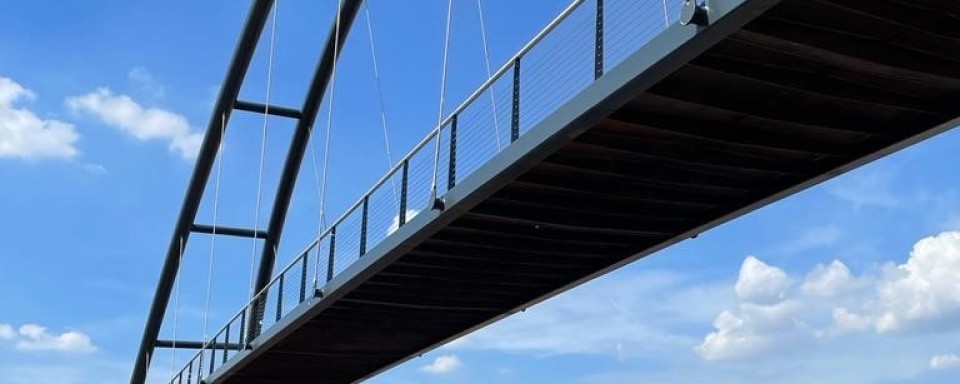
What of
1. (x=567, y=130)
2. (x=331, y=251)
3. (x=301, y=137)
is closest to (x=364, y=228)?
(x=331, y=251)

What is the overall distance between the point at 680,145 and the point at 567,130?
5.61ft

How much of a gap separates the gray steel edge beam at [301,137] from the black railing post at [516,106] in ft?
49.2

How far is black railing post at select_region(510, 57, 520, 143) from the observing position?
14.7 metres

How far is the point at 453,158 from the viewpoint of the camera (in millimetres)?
16703

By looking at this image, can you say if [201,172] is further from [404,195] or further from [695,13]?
[695,13]

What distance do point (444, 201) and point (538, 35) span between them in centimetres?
356

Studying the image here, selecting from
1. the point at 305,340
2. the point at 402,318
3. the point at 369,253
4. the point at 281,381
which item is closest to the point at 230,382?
the point at 281,381

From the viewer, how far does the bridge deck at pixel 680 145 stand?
10961mm

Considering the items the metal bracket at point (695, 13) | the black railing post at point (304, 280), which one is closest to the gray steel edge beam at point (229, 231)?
the black railing post at point (304, 280)

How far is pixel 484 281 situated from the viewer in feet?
70.7

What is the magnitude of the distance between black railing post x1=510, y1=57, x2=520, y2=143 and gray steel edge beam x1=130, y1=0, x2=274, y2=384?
18.8m

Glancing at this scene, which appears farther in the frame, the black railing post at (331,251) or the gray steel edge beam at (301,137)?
the gray steel edge beam at (301,137)

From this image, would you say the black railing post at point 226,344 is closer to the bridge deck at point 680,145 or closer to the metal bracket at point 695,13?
the bridge deck at point 680,145

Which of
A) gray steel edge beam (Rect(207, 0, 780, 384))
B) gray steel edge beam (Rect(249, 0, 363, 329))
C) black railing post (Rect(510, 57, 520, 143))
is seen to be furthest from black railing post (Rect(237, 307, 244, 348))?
black railing post (Rect(510, 57, 520, 143))
